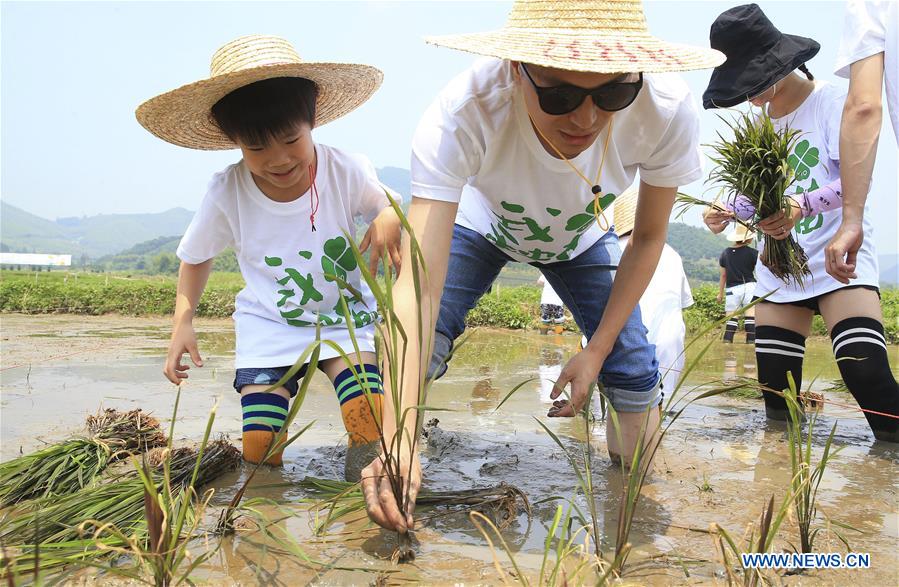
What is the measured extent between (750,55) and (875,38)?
718mm

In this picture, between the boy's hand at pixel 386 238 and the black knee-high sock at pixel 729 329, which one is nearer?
the boy's hand at pixel 386 238

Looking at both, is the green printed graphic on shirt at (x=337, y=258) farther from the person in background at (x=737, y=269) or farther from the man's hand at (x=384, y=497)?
the person in background at (x=737, y=269)

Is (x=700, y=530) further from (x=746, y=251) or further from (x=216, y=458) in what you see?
(x=746, y=251)

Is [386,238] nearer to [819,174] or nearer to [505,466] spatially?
[505,466]

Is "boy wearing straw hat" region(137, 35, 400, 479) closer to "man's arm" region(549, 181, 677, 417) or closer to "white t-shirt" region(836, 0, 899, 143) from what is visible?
"man's arm" region(549, 181, 677, 417)

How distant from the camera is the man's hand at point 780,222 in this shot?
136 inches

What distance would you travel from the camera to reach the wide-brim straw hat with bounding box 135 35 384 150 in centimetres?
285

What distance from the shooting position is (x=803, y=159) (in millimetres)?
3682

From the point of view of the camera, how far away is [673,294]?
13.1ft

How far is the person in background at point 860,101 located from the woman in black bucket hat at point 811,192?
46 centimetres

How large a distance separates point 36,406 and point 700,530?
12.2ft

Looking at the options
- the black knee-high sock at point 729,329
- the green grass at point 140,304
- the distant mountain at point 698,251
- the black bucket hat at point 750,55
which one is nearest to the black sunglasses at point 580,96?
the black bucket hat at point 750,55

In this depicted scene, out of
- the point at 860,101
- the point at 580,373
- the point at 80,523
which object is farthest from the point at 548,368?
the point at 80,523

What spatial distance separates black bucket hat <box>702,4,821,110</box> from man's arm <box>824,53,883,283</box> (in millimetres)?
548
